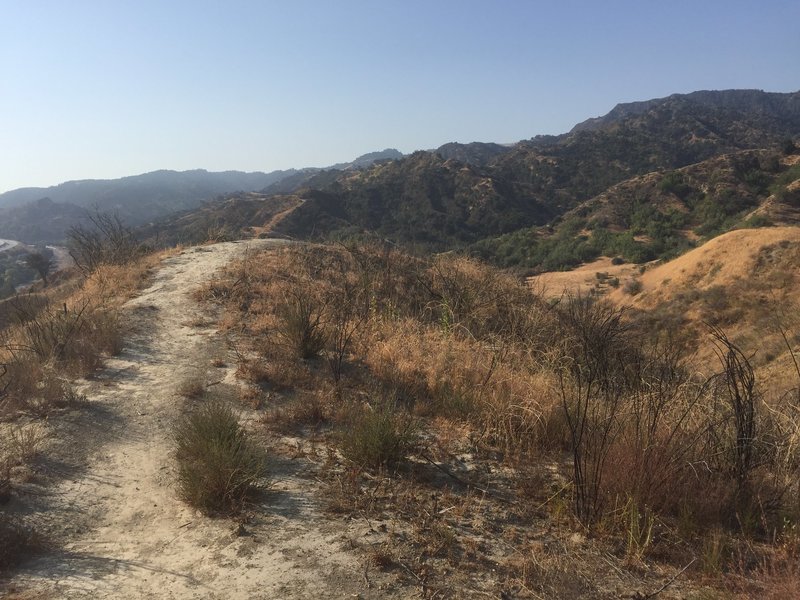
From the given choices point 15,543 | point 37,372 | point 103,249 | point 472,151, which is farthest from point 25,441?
point 472,151

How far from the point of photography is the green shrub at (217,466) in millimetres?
3330

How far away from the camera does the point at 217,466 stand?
3.37 meters

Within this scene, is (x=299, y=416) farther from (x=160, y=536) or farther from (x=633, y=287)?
(x=633, y=287)

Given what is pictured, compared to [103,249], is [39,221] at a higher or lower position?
higher

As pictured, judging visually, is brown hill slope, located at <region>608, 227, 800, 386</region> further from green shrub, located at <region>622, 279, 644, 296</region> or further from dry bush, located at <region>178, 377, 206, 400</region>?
dry bush, located at <region>178, 377, 206, 400</region>

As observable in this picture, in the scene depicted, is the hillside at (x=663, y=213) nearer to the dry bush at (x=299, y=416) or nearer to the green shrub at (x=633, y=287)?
the green shrub at (x=633, y=287)

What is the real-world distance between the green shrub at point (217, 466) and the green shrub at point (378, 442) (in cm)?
68

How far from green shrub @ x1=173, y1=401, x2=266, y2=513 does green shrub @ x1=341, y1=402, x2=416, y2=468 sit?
677 mm

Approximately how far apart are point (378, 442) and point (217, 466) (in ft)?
3.73

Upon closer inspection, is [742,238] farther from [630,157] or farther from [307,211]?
[630,157]

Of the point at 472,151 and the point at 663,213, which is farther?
the point at 472,151

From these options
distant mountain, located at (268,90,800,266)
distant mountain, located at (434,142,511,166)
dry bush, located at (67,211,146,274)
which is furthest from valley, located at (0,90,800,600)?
distant mountain, located at (434,142,511,166)

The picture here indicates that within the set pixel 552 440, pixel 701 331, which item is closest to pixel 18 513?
pixel 552 440

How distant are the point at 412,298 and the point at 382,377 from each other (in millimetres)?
3729
